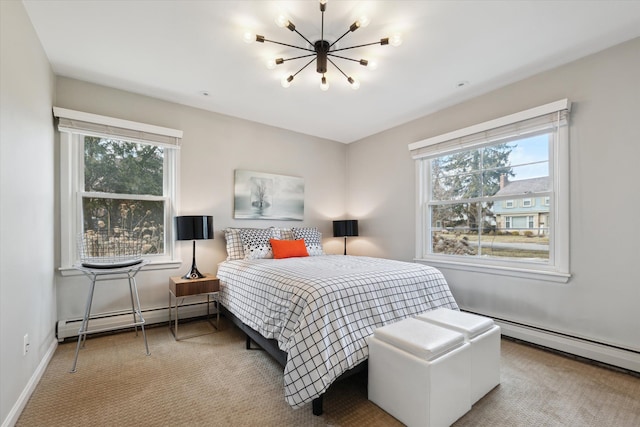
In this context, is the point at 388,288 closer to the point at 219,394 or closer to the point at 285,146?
the point at 219,394

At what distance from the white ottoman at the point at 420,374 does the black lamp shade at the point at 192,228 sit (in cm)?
208

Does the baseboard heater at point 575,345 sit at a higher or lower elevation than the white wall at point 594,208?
lower

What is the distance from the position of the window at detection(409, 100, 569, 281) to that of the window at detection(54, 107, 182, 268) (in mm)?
3102

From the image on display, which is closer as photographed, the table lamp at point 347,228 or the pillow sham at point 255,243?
the pillow sham at point 255,243

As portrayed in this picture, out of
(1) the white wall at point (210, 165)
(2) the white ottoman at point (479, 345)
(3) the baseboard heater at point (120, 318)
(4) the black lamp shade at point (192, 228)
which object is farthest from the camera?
(4) the black lamp shade at point (192, 228)

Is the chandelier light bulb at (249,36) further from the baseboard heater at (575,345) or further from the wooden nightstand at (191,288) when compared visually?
the baseboard heater at (575,345)

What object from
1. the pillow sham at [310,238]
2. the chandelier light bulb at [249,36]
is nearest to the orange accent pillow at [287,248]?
the pillow sham at [310,238]

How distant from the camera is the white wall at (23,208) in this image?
5.23 feet

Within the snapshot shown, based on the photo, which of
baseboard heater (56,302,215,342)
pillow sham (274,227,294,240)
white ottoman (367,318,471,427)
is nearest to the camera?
white ottoman (367,318,471,427)

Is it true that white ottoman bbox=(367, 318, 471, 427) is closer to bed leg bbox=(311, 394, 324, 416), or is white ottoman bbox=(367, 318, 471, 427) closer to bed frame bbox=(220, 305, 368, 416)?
bed frame bbox=(220, 305, 368, 416)

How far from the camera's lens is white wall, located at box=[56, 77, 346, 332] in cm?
290

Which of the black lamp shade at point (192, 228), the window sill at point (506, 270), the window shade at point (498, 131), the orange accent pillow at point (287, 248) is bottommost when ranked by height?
the window sill at point (506, 270)

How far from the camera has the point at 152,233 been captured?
327 centimetres

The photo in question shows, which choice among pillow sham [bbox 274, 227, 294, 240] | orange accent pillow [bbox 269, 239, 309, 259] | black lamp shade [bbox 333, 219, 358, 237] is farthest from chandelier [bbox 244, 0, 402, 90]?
black lamp shade [bbox 333, 219, 358, 237]
